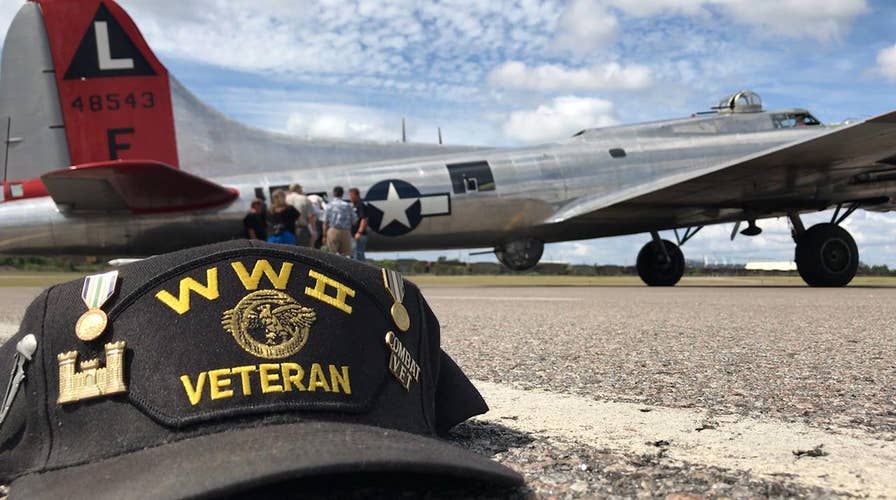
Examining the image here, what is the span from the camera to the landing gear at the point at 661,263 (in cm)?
1137

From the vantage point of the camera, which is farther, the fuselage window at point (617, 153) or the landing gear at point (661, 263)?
the landing gear at point (661, 263)

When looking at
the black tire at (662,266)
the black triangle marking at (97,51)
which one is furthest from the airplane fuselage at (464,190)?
the black triangle marking at (97,51)

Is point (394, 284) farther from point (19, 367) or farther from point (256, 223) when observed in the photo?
point (256, 223)

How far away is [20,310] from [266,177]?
3783 mm

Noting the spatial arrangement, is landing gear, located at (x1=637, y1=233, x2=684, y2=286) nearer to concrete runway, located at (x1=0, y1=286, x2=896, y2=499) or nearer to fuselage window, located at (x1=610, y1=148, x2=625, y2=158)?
fuselage window, located at (x1=610, y1=148, x2=625, y2=158)

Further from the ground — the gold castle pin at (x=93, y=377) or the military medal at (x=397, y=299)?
the military medal at (x=397, y=299)

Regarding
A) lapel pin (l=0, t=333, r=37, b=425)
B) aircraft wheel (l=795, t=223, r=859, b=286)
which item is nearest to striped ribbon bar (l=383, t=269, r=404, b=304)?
lapel pin (l=0, t=333, r=37, b=425)

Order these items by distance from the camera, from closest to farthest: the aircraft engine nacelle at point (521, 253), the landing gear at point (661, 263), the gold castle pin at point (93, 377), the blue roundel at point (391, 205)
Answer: the gold castle pin at point (93, 377) → the blue roundel at point (391, 205) → the aircraft engine nacelle at point (521, 253) → the landing gear at point (661, 263)

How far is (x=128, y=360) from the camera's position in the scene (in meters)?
1.02

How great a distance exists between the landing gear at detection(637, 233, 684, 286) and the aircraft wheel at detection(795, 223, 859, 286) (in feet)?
6.90

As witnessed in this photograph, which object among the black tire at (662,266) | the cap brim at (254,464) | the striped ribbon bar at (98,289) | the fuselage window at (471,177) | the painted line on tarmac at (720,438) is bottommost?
the black tire at (662,266)

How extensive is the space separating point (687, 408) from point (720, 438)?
1.14 feet

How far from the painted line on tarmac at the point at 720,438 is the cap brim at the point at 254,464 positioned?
0.53m

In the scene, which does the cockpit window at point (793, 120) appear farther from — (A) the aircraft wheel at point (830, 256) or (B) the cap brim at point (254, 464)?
(B) the cap brim at point (254, 464)
